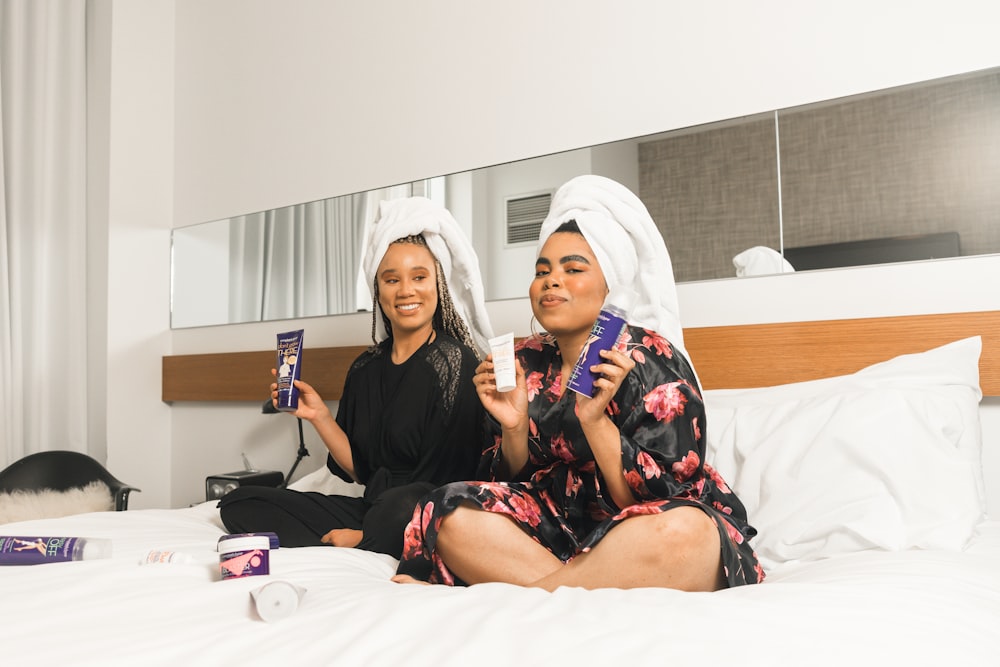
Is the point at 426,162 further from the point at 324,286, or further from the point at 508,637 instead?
the point at 508,637

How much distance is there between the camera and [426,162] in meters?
2.71

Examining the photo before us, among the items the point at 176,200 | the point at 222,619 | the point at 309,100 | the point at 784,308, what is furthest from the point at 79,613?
the point at 176,200

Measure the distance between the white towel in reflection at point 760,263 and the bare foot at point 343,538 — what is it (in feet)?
4.02

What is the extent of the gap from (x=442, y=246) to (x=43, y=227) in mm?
1971

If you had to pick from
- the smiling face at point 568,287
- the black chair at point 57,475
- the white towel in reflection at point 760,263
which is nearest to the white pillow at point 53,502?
the black chair at point 57,475

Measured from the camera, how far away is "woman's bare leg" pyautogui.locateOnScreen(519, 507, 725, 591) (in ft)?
4.27

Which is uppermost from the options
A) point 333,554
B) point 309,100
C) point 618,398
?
point 309,100

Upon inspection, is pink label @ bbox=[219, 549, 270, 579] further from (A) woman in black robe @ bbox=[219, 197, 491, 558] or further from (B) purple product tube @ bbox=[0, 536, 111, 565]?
(A) woman in black robe @ bbox=[219, 197, 491, 558]

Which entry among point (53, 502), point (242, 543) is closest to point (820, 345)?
point (242, 543)

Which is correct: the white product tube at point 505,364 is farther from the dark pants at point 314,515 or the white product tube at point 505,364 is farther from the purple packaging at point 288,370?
the purple packaging at point 288,370

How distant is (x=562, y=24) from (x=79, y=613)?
2.09 meters

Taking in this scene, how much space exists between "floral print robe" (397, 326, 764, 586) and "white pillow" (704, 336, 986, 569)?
106 mm

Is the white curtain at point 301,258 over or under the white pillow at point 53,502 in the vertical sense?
over

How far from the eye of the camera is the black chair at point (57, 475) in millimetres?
2580
